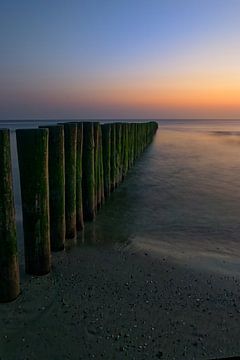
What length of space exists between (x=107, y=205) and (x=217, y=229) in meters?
2.37

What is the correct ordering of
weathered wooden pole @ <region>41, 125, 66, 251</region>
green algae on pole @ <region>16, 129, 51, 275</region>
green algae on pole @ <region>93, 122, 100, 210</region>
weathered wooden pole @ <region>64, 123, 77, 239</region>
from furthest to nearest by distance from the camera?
green algae on pole @ <region>93, 122, 100, 210</region>, weathered wooden pole @ <region>64, 123, 77, 239</region>, weathered wooden pole @ <region>41, 125, 66, 251</region>, green algae on pole @ <region>16, 129, 51, 275</region>

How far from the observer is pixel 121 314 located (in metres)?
3.03

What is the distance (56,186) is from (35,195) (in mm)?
789

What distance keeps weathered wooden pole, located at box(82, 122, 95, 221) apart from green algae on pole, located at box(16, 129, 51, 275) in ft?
6.95

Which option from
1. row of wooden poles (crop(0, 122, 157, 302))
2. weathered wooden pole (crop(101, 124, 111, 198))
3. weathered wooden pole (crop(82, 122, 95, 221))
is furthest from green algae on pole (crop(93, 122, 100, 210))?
weathered wooden pole (crop(101, 124, 111, 198))

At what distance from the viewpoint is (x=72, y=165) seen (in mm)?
4949

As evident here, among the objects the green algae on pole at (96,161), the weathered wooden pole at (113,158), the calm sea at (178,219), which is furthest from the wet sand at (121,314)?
the weathered wooden pole at (113,158)

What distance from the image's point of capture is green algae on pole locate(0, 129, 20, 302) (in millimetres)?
3121

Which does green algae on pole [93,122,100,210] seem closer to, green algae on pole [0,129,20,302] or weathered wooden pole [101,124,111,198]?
weathered wooden pole [101,124,111,198]

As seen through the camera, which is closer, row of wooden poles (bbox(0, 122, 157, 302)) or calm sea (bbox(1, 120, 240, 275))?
row of wooden poles (bbox(0, 122, 157, 302))

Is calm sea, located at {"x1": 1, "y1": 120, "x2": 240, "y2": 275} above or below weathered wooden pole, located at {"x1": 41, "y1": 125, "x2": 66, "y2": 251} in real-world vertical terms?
below

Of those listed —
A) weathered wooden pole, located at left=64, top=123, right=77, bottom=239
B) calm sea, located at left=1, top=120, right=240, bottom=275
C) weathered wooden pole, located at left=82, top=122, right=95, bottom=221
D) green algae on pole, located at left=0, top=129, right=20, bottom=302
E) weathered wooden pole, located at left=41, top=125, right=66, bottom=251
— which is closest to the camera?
green algae on pole, located at left=0, top=129, right=20, bottom=302

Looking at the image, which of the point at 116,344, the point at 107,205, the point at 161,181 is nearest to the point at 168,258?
the point at 116,344

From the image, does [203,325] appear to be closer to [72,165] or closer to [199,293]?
[199,293]
